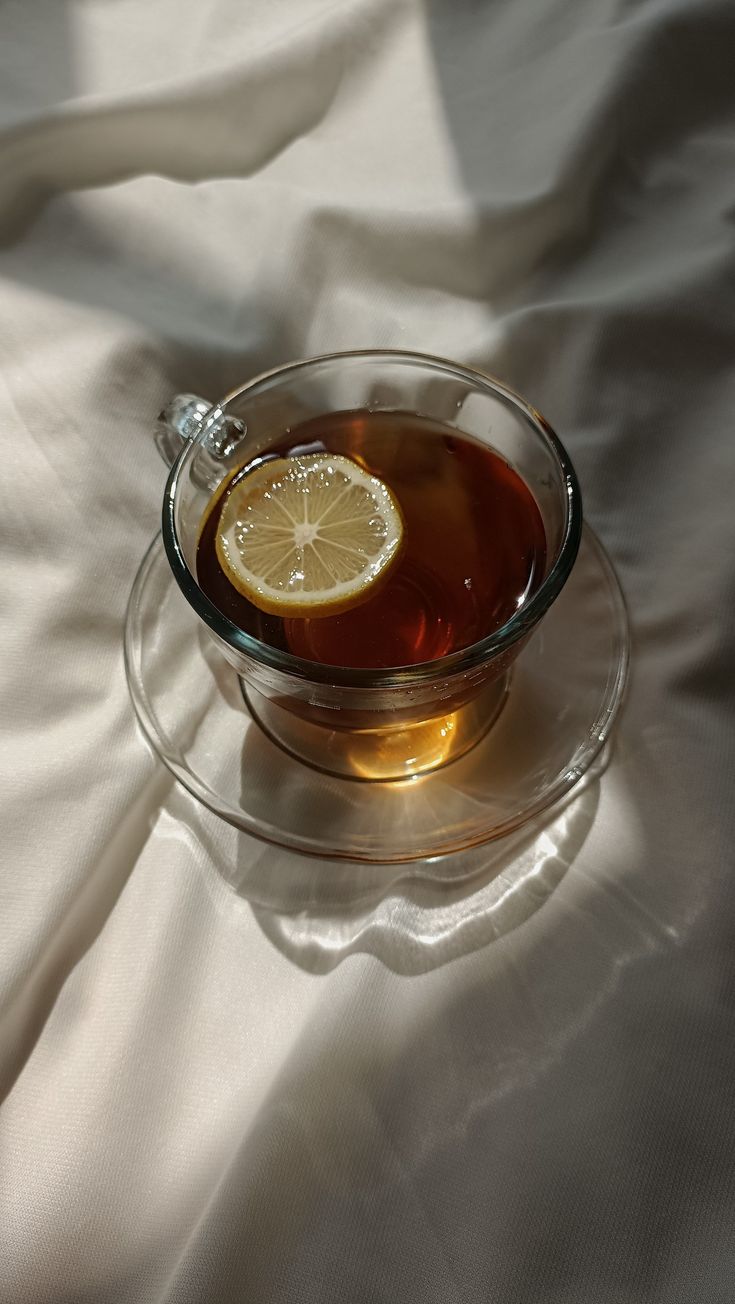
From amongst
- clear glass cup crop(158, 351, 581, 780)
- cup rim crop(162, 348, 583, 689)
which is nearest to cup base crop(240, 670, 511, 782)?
clear glass cup crop(158, 351, 581, 780)

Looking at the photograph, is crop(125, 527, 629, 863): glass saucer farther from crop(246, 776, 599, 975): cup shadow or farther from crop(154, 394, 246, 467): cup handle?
crop(154, 394, 246, 467): cup handle

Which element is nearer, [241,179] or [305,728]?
[305,728]

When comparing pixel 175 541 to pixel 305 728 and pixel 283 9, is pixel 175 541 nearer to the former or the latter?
pixel 305 728

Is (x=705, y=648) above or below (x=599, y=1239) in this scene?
above

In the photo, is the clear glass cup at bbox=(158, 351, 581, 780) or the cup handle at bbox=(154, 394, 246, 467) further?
the cup handle at bbox=(154, 394, 246, 467)

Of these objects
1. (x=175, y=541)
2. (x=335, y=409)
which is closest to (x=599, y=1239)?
(x=175, y=541)

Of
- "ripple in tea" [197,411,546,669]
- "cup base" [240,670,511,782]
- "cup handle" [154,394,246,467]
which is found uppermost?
"cup handle" [154,394,246,467]

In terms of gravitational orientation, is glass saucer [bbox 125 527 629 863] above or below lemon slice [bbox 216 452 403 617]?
below
